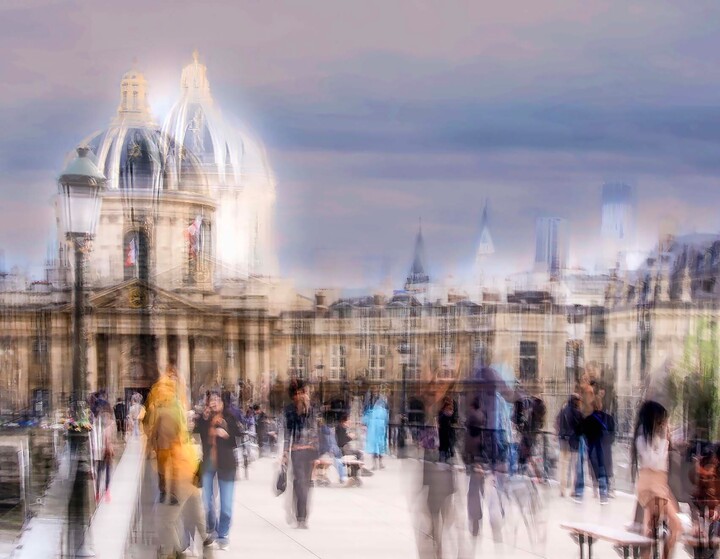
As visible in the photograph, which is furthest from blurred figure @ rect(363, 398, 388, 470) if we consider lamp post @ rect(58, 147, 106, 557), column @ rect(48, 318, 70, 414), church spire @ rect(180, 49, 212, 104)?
church spire @ rect(180, 49, 212, 104)

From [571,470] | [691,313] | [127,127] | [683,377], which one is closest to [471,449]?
[571,470]

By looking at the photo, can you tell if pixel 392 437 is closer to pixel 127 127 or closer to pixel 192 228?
pixel 192 228

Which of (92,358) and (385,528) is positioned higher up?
(385,528)

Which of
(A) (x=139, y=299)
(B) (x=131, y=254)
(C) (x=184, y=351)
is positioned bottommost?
(C) (x=184, y=351)

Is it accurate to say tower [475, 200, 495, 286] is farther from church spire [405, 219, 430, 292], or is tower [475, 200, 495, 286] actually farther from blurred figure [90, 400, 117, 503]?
blurred figure [90, 400, 117, 503]

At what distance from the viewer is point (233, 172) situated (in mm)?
74312

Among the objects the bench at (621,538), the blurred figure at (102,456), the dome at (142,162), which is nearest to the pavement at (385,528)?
the bench at (621,538)

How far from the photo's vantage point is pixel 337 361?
65.4 metres

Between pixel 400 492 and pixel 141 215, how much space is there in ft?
179

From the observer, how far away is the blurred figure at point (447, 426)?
8.68 metres

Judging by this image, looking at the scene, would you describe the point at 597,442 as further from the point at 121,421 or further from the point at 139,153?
the point at 139,153

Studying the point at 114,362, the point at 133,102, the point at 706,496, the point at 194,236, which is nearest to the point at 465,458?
the point at 706,496

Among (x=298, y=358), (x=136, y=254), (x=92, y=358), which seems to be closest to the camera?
(x=136, y=254)

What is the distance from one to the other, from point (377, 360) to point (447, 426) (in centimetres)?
5392
